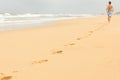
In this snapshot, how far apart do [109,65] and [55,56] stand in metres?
1.21

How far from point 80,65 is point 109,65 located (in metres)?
0.43

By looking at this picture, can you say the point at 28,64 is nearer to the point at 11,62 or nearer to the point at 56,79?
the point at 11,62

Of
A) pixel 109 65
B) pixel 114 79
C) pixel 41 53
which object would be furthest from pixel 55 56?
pixel 114 79

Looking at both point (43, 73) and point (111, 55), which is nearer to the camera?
point (43, 73)

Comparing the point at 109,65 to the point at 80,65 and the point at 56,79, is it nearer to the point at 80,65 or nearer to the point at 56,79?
the point at 80,65

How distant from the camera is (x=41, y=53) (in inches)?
200

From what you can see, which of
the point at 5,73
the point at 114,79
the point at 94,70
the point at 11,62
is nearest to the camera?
the point at 114,79

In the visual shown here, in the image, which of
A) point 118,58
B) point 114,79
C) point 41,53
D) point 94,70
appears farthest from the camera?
point 41,53

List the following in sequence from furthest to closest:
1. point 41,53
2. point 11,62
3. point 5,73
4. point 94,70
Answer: point 41,53 → point 11,62 → point 5,73 → point 94,70

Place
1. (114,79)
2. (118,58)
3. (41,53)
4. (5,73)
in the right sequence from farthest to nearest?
(41,53)
(118,58)
(5,73)
(114,79)

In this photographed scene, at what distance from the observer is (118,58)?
4039 millimetres

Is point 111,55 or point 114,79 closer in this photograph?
point 114,79

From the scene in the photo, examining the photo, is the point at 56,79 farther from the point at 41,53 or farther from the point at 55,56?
the point at 41,53

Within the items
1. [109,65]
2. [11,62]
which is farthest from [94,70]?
[11,62]
